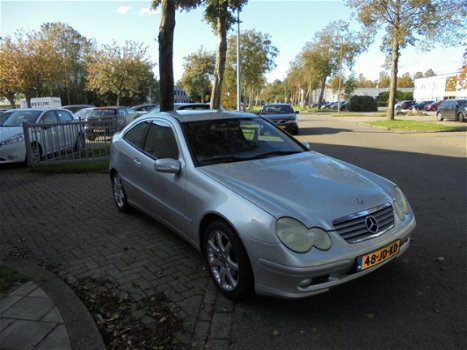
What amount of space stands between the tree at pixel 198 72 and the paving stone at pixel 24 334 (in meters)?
51.6

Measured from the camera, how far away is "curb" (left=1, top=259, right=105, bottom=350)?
2.92 metres

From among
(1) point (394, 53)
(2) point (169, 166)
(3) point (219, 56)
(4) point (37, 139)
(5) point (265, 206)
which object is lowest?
(4) point (37, 139)

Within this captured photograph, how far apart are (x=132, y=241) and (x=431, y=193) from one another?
5198 mm

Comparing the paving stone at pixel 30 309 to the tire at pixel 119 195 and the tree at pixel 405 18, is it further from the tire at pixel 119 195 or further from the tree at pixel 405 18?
the tree at pixel 405 18

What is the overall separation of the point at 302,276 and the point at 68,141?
9483mm

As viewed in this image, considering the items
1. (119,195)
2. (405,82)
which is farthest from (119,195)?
(405,82)

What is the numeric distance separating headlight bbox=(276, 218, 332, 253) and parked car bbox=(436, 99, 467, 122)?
27.0 metres

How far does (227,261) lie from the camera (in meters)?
3.43

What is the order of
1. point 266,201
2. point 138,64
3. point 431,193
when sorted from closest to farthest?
point 266,201 → point 431,193 → point 138,64

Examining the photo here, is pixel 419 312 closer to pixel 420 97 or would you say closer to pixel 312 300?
pixel 312 300

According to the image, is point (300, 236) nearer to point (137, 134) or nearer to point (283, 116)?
point (137, 134)

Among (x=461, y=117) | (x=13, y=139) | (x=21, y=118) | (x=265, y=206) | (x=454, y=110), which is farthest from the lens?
(x=454, y=110)

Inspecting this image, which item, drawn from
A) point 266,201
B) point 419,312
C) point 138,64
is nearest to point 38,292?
point 266,201

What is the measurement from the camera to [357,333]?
296 centimetres
